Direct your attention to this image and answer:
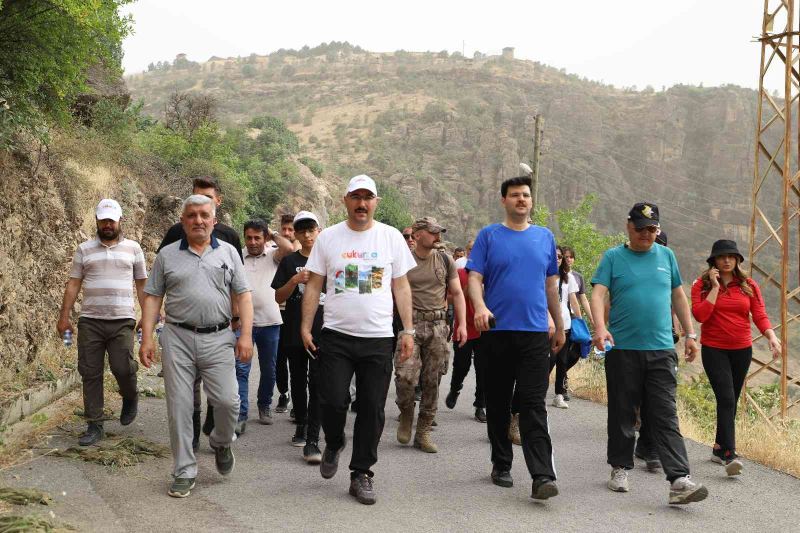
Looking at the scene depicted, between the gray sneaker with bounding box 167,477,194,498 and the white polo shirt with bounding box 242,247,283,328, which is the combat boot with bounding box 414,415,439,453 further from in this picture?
the gray sneaker with bounding box 167,477,194,498

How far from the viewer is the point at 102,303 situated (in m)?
7.29

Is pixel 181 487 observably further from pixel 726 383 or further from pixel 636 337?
pixel 726 383

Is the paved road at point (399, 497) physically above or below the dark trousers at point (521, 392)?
below

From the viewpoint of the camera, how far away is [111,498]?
561cm

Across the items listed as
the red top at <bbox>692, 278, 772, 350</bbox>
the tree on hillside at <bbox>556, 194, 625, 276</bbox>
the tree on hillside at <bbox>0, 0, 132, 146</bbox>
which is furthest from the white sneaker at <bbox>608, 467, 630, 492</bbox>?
the tree on hillside at <bbox>556, 194, 625, 276</bbox>

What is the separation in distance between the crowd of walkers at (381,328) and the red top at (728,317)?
1 cm

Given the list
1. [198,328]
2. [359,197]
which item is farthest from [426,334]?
[198,328]

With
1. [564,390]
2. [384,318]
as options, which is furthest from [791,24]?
[384,318]

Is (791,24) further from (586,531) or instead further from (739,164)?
(739,164)

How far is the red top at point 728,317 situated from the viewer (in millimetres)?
7430

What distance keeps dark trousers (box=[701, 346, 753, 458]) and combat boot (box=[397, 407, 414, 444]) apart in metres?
2.81

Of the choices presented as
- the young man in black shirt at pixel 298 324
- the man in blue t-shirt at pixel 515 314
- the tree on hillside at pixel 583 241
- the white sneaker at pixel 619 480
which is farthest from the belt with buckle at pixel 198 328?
the tree on hillside at pixel 583 241

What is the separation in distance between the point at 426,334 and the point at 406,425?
90cm

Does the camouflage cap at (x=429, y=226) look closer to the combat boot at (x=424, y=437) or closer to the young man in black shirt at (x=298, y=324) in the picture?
the young man in black shirt at (x=298, y=324)
